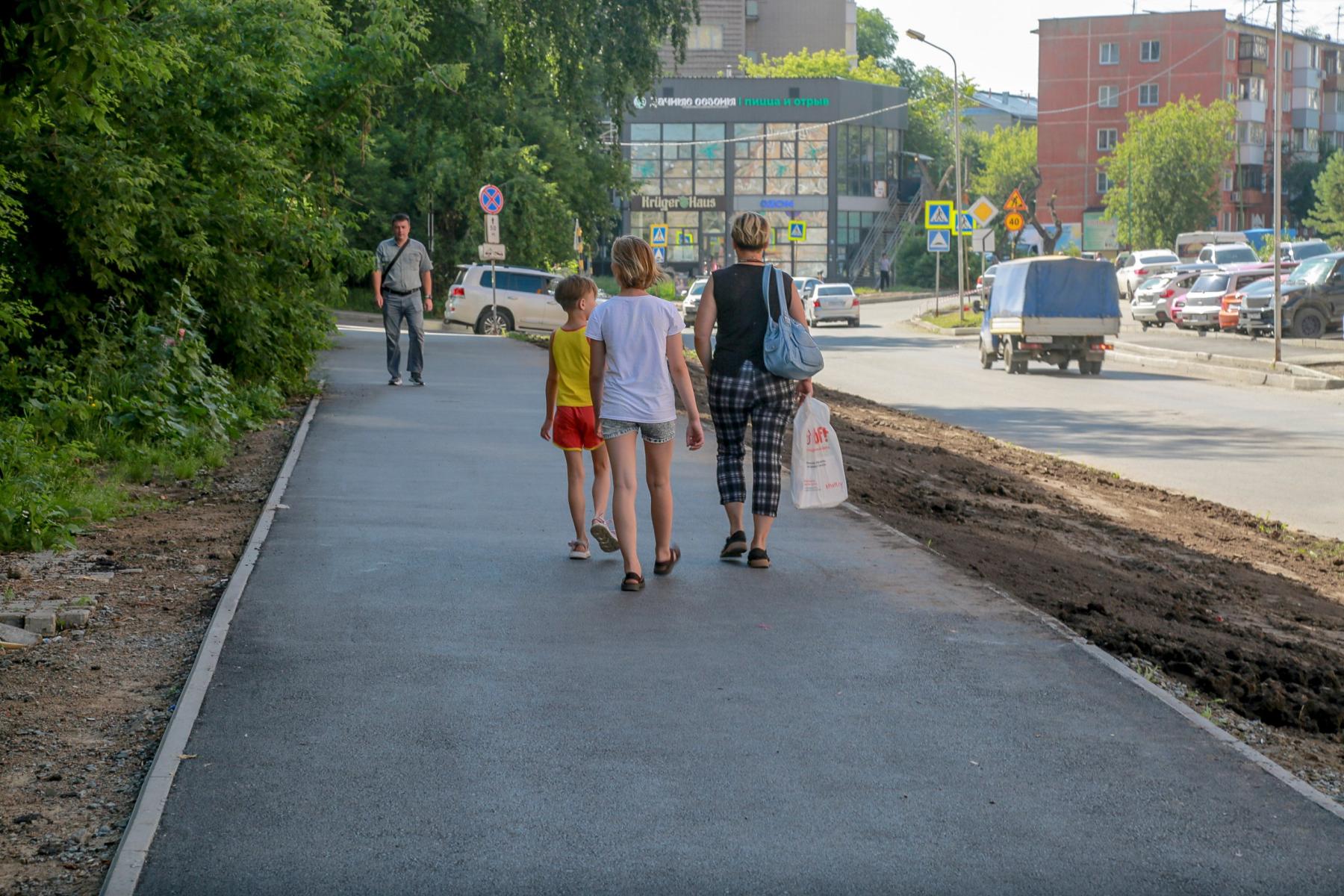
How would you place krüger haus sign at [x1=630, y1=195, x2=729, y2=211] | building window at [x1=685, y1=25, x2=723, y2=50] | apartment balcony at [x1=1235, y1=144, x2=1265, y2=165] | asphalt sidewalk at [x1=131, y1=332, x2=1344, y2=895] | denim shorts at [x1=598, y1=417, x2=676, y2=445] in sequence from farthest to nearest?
apartment balcony at [x1=1235, y1=144, x2=1265, y2=165] → building window at [x1=685, y1=25, x2=723, y2=50] → krüger haus sign at [x1=630, y1=195, x2=729, y2=211] → denim shorts at [x1=598, y1=417, x2=676, y2=445] → asphalt sidewalk at [x1=131, y1=332, x2=1344, y2=895]

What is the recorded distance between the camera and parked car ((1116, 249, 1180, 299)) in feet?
214

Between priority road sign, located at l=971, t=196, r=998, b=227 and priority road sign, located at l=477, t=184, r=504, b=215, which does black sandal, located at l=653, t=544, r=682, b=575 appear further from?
priority road sign, located at l=971, t=196, r=998, b=227

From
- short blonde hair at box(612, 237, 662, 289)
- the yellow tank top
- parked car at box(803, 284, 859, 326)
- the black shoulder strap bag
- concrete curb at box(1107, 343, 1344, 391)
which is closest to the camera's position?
short blonde hair at box(612, 237, 662, 289)

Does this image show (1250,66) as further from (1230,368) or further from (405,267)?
(405,267)

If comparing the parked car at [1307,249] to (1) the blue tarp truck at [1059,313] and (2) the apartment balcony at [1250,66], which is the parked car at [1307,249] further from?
(2) the apartment balcony at [1250,66]

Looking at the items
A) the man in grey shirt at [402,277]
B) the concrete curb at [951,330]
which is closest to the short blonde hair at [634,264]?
the man in grey shirt at [402,277]

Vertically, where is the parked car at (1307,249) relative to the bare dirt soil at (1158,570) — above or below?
above

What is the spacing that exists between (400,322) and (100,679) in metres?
13.2

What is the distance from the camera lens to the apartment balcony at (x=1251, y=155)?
354 ft

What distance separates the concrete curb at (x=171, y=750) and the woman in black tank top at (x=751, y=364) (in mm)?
2508

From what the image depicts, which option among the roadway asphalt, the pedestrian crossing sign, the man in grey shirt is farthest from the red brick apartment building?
the man in grey shirt

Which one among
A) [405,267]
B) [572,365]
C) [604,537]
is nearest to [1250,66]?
[405,267]

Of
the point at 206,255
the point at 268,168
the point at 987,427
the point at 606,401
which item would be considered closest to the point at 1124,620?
the point at 606,401

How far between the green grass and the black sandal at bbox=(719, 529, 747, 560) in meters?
39.3
